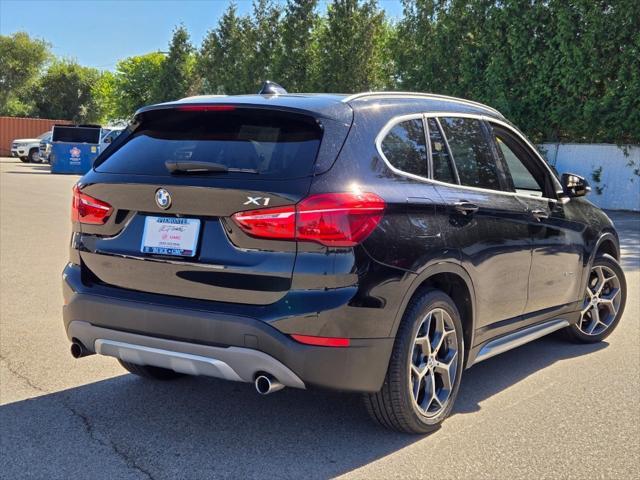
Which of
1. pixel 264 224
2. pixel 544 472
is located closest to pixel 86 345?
pixel 264 224

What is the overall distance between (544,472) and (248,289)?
168 centimetres

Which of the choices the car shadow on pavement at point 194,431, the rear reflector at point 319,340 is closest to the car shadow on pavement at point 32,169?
the car shadow on pavement at point 194,431

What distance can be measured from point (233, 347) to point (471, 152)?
6.72ft

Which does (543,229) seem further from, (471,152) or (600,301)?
(600,301)

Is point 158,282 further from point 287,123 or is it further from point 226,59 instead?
point 226,59

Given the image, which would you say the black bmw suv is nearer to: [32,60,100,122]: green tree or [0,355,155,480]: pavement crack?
[0,355,155,480]: pavement crack

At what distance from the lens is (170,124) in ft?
12.8

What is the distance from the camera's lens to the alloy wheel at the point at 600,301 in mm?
5824

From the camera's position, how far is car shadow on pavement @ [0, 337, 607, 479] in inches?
134

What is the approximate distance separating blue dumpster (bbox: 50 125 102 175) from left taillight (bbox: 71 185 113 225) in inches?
1123

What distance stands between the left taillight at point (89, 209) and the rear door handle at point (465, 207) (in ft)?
6.21

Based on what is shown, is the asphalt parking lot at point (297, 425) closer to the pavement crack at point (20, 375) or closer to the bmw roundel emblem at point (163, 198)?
the pavement crack at point (20, 375)

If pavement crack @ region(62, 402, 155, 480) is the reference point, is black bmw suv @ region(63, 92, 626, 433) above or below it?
above

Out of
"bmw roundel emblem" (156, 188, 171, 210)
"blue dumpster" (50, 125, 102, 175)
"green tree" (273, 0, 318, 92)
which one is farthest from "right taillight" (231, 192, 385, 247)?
"green tree" (273, 0, 318, 92)
